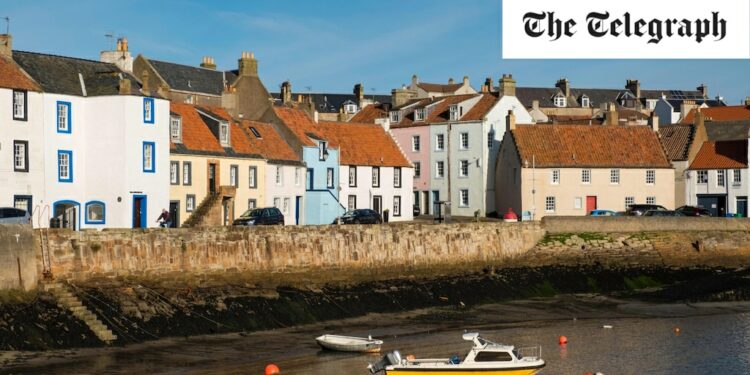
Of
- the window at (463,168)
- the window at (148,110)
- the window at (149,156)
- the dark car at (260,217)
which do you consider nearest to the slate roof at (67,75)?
the window at (148,110)

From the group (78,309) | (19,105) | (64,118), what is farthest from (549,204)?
(78,309)

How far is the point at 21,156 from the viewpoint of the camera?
49344mm

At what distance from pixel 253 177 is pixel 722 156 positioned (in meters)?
37.2

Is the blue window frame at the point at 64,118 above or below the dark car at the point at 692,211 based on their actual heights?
above

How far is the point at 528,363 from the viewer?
109 ft

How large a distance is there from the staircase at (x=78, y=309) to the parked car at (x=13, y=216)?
4.28 meters

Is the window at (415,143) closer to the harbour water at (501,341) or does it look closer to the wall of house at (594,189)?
the wall of house at (594,189)

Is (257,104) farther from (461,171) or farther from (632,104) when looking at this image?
(632,104)

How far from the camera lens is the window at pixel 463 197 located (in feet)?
275

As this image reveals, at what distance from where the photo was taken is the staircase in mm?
37750

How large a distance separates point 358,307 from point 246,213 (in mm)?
11732

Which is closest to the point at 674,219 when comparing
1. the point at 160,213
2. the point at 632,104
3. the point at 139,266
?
the point at 160,213

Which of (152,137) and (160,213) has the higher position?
(152,137)

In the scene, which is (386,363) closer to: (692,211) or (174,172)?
(174,172)
